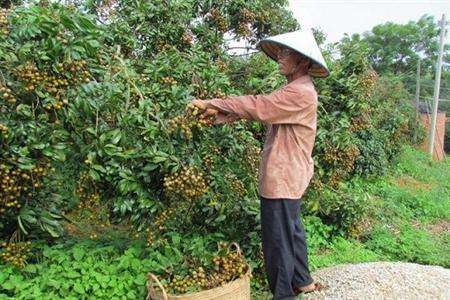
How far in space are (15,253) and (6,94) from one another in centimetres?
111

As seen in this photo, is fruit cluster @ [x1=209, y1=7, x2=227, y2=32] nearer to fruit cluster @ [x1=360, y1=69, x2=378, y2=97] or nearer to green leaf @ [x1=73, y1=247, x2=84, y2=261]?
fruit cluster @ [x1=360, y1=69, x2=378, y2=97]

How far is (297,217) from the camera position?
9.88 ft

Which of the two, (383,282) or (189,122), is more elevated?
(189,122)

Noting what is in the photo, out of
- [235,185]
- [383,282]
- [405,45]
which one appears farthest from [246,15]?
[405,45]

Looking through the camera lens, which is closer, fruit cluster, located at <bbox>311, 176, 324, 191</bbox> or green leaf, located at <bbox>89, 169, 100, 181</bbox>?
green leaf, located at <bbox>89, 169, 100, 181</bbox>

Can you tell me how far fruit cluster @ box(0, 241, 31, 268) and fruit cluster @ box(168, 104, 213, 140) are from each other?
124cm

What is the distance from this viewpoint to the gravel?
323 cm

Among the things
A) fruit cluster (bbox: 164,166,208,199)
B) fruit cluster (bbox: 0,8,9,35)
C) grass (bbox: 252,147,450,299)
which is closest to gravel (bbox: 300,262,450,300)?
grass (bbox: 252,147,450,299)

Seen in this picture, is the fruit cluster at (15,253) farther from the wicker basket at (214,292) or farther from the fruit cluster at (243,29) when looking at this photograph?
the fruit cluster at (243,29)

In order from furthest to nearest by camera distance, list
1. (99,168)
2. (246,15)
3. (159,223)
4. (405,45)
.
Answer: (405,45) < (246,15) < (159,223) < (99,168)

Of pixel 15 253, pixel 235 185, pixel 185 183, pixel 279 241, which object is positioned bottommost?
A: pixel 15 253

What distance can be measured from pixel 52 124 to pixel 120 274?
1124 mm

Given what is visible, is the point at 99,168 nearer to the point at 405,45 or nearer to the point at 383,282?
the point at 383,282

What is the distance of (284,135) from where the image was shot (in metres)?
2.80
